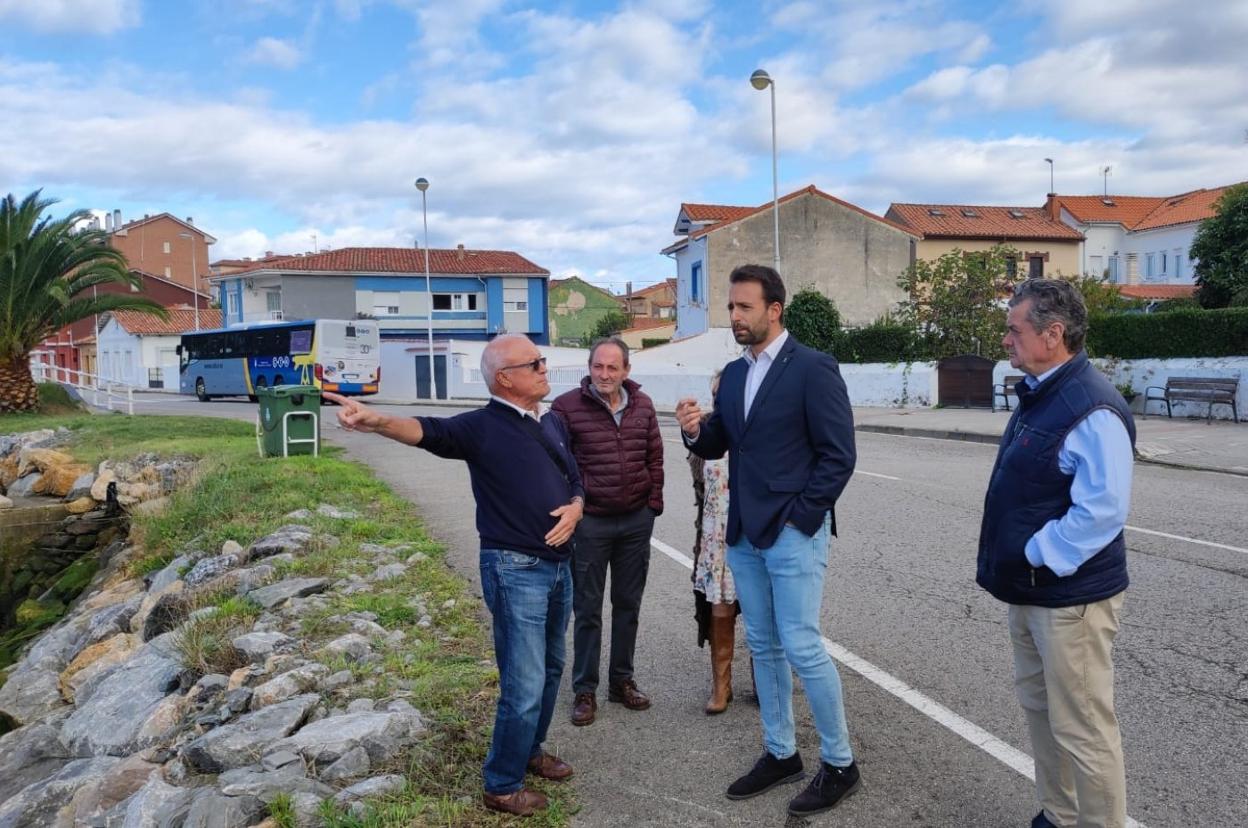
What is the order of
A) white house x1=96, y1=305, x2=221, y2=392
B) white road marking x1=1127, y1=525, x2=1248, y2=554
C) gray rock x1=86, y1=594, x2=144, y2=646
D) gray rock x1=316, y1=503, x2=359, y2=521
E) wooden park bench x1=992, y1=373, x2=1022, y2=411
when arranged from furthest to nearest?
white house x1=96, y1=305, x2=221, y2=392, wooden park bench x1=992, y1=373, x2=1022, y2=411, gray rock x1=316, y1=503, x2=359, y2=521, gray rock x1=86, y1=594, x2=144, y2=646, white road marking x1=1127, y1=525, x2=1248, y2=554

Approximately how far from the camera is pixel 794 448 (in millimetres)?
3746

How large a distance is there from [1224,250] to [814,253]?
1526 centimetres

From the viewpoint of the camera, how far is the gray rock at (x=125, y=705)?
5.67m

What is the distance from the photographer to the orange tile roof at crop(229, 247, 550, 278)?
178 ft

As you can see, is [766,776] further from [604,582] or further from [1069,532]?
[1069,532]

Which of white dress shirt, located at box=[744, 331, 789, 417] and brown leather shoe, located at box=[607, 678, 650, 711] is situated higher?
white dress shirt, located at box=[744, 331, 789, 417]

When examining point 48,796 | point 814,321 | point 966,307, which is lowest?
point 48,796

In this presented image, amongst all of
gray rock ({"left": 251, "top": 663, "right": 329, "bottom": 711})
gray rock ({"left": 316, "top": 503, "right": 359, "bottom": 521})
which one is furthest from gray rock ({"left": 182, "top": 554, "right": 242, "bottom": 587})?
gray rock ({"left": 251, "top": 663, "right": 329, "bottom": 711})

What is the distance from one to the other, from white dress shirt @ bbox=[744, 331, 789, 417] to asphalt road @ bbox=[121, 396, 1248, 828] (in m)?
1.59

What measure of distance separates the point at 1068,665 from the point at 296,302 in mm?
54356

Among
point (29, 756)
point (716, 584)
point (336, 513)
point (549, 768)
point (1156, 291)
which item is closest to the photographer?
point (549, 768)

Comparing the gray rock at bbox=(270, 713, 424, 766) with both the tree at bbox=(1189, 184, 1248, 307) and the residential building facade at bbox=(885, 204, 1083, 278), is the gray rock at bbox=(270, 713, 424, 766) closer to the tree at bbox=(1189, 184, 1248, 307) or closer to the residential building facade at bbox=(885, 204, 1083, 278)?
the tree at bbox=(1189, 184, 1248, 307)

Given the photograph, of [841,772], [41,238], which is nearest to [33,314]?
[41,238]

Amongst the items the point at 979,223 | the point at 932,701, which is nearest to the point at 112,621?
the point at 932,701
